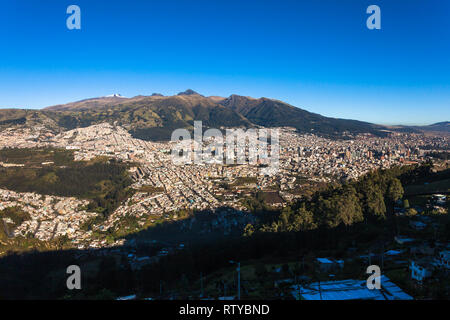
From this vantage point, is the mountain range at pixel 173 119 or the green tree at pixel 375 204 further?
the mountain range at pixel 173 119

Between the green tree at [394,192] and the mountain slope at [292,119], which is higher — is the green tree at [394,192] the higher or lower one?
the lower one

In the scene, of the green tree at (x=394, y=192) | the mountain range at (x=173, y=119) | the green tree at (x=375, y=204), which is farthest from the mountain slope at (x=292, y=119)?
the green tree at (x=375, y=204)

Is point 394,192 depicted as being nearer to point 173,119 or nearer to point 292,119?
point 173,119

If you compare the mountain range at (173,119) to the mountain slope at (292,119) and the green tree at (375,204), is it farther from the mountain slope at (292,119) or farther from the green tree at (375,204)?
the green tree at (375,204)

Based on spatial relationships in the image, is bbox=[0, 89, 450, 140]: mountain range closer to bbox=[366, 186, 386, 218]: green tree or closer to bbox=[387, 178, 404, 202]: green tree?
bbox=[387, 178, 404, 202]: green tree

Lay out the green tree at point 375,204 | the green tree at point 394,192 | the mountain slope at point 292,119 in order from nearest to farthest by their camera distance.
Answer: the green tree at point 375,204 → the green tree at point 394,192 → the mountain slope at point 292,119

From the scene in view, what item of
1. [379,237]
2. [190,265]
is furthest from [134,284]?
[379,237]

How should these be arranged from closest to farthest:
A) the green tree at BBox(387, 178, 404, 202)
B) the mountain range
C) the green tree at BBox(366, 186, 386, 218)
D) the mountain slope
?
the green tree at BBox(366, 186, 386, 218) < the green tree at BBox(387, 178, 404, 202) < the mountain range < the mountain slope


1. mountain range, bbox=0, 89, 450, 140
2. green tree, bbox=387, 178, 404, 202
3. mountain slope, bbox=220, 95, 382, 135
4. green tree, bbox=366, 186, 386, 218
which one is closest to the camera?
green tree, bbox=366, 186, 386, 218

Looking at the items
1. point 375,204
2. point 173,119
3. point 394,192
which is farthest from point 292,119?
point 375,204

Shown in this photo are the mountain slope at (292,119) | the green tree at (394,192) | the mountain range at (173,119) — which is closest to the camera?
the green tree at (394,192)

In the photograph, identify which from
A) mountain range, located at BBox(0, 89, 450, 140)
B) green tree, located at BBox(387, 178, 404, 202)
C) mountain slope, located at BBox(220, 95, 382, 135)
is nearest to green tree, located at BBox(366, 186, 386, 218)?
green tree, located at BBox(387, 178, 404, 202)
